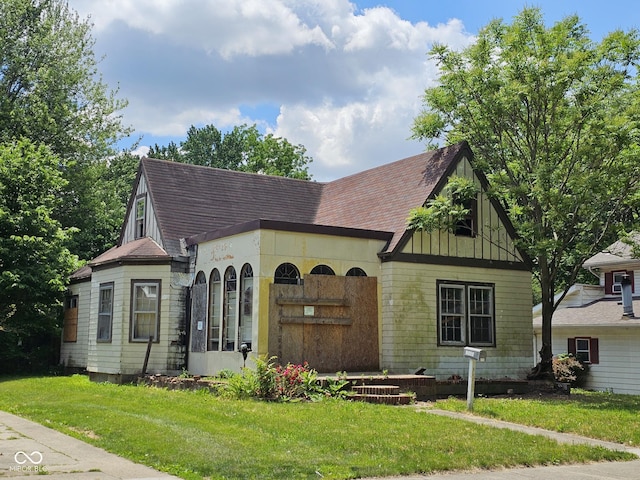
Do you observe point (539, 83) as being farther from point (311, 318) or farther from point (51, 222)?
point (51, 222)

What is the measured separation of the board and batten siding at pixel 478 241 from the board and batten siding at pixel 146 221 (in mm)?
7805

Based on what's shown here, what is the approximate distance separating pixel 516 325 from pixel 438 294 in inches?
125

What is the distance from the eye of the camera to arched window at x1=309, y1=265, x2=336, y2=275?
19141 mm

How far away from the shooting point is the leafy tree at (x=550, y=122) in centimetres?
1919

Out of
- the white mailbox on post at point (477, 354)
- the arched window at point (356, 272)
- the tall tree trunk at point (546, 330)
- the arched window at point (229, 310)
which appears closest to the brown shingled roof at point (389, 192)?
the arched window at point (356, 272)

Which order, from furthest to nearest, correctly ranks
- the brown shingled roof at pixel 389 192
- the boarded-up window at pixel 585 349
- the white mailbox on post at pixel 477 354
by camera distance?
the boarded-up window at pixel 585 349 → the brown shingled roof at pixel 389 192 → the white mailbox on post at pixel 477 354

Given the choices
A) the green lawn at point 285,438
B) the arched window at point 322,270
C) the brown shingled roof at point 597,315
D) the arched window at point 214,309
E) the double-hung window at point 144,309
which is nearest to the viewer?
the green lawn at point 285,438

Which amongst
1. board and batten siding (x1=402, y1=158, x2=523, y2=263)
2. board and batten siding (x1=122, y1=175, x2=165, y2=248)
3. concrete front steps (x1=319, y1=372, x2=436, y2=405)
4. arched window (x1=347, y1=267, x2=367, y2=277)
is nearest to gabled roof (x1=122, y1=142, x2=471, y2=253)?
board and batten siding (x1=122, y1=175, x2=165, y2=248)

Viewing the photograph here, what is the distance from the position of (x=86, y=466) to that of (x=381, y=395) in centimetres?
870

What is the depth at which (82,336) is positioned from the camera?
25.5 m

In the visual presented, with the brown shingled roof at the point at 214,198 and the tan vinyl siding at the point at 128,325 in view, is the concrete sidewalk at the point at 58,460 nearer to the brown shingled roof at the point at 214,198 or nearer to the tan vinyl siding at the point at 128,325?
the tan vinyl siding at the point at 128,325

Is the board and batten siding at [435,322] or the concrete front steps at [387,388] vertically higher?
the board and batten siding at [435,322]

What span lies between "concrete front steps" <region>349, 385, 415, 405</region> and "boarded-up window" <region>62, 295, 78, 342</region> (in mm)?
13288

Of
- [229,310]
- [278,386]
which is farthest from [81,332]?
[278,386]
